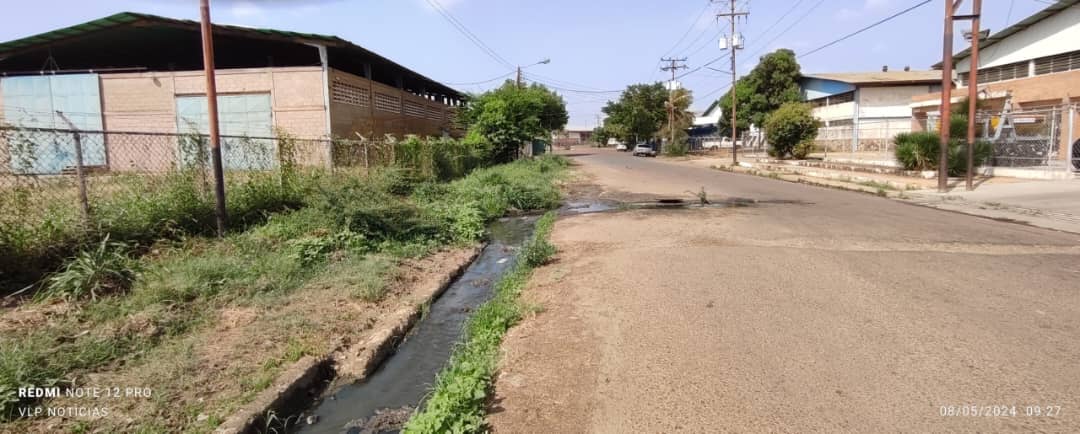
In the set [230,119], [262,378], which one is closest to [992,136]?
[262,378]

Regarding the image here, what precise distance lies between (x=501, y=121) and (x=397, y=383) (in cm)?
2396

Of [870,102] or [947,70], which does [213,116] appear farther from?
[870,102]

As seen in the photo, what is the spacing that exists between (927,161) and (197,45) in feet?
94.6

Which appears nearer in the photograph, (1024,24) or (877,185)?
(877,185)

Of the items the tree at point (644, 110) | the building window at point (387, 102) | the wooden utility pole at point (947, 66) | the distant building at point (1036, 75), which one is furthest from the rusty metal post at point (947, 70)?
the tree at point (644, 110)

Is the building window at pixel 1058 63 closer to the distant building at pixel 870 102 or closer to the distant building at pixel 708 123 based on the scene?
the distant building at pixel 870 102

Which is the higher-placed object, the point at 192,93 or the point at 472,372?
the point at 192,93

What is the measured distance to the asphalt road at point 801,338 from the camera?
10.9ft

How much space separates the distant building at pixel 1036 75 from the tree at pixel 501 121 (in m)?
17.9

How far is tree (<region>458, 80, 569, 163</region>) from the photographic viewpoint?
27641 millimetres

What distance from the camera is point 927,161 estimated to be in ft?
68.3

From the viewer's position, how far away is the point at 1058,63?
2450cm

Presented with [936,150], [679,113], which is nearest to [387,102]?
[936,150]

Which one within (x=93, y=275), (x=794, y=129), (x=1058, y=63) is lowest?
(x=93, y=275)
